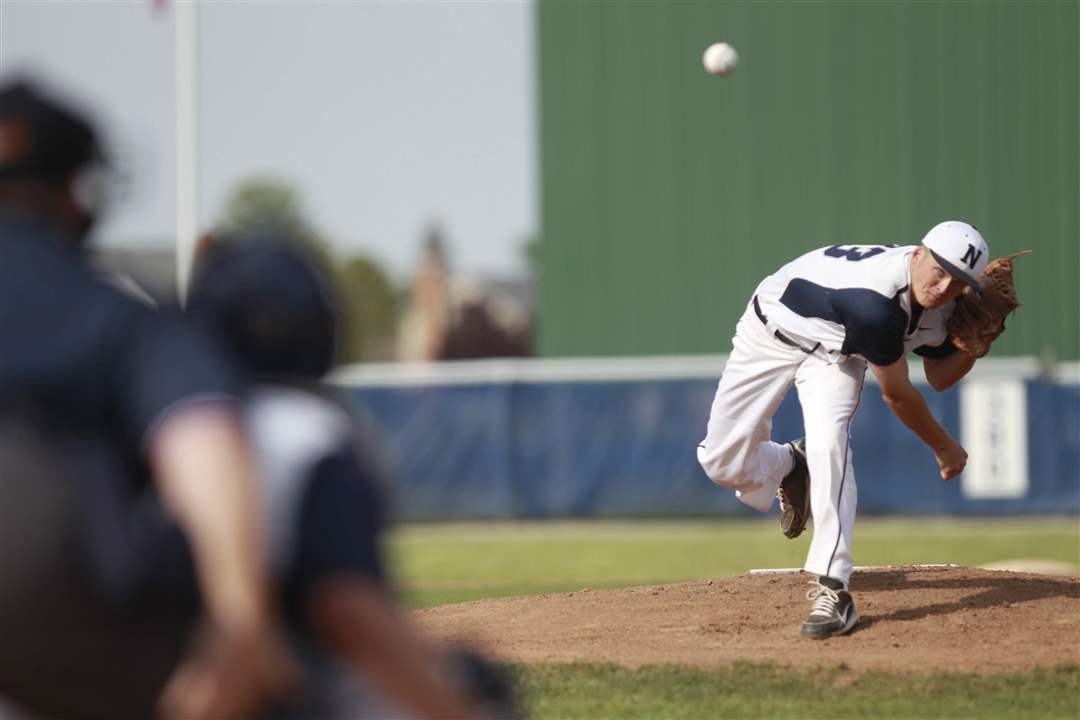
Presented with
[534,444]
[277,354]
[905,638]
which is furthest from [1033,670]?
[534,444]

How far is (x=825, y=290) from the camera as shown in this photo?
6359 mm

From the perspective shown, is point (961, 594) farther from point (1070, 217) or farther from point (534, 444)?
point (1070, 217)

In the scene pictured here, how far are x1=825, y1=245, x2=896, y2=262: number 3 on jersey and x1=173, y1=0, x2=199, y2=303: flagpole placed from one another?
41.3 feet

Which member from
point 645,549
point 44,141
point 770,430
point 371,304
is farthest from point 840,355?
point 371,304

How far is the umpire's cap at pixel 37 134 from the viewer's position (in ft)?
6.93

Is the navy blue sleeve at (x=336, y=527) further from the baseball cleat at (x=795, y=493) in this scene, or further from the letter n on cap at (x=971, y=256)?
the baseball cleat at (x=795, y=493)

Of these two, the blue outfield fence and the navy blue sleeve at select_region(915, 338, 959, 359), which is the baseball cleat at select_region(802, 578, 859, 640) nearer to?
the navy blue sleeve at select_region(915, 338, 959, 359)

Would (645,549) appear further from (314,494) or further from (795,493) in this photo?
(314,494)

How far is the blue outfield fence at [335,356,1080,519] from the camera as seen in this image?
16.7m

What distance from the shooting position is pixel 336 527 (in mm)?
2020

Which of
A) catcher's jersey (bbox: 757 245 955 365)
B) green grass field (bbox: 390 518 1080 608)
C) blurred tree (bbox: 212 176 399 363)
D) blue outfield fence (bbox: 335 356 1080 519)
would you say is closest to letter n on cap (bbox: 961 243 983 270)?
catcher's jersey (bbox: 757 245 955 365)

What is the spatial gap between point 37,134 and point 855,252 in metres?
4.83

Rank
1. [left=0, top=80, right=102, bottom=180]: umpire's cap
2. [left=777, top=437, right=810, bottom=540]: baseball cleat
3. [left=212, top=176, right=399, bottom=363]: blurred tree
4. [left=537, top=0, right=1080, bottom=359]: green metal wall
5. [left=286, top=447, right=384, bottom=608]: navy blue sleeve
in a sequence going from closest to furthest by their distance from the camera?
[left=286, top=447, right=384, bottom=608]: navy blue sleeve < [left=0, top=80, right=102, bottom=180]: umpire's cap < [left=777, top=437, right=810, bottom=540]: baseball cleat < [left=537, top=0, right=1080, bottom=359]: green metal wall < [left=212, top=176, right=399, bottom=363]: blurred tree

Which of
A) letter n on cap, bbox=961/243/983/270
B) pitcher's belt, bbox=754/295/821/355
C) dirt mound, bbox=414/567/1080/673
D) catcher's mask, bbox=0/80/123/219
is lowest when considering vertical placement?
dirt mound, bbox=414/567/1080/673
